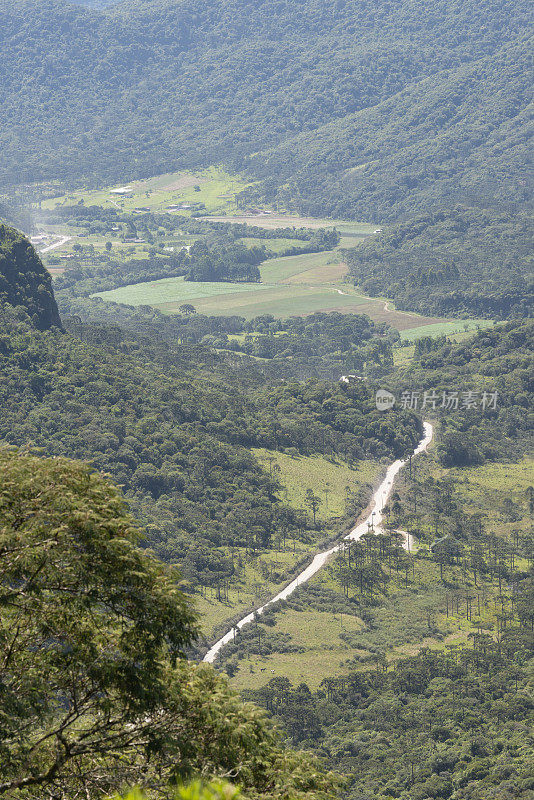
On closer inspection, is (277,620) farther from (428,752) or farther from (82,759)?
(82,759)

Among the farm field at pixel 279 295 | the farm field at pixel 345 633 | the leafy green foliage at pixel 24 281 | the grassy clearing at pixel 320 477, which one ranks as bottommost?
the farm field at pixel 279 295

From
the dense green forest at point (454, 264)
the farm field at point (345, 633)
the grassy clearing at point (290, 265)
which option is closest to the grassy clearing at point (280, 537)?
the farm field at point (345, 633)

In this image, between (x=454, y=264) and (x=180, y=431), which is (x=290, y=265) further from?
(x=180, y=431)

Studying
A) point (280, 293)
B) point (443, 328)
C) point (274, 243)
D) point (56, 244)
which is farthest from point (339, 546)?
point (56, 244)

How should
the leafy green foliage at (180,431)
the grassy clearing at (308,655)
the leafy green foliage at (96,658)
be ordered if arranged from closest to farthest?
the leafy green foliage at (96,658) → the grassy clearing at (308,655) → the leafy green foliage at (180,431)

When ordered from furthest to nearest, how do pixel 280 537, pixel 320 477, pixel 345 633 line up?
pixel 320 477, pixel 280 537, pixel 345 633

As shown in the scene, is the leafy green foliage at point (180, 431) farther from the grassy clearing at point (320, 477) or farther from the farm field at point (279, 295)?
the farm field at point (279, 295)

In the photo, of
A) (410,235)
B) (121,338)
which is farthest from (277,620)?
(410,235)
